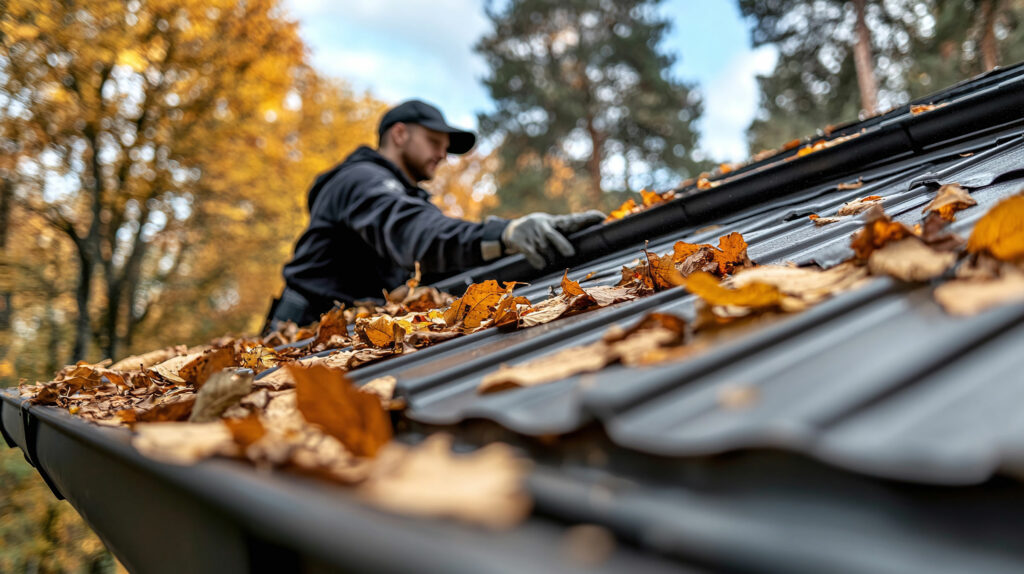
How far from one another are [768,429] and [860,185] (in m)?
2.23

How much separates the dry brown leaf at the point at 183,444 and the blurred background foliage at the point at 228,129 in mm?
7064

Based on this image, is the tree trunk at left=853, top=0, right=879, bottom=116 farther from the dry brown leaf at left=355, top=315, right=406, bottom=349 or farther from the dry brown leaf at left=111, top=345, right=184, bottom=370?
the dry brown leaf at left=111, top=345, right=184, bottom=370

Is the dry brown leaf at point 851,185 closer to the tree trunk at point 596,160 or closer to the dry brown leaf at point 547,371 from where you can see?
the dry brown leaf at point 547,371

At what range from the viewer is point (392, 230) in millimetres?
3176

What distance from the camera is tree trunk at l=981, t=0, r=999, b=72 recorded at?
1319 cm

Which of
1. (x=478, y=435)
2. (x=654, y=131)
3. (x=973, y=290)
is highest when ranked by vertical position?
(x=654, y=131)

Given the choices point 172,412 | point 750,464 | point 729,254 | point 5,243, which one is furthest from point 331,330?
point 5,243

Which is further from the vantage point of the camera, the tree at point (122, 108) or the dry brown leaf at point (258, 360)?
the tree at point (122, 108)

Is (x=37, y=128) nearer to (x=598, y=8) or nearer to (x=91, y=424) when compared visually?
(x=91, y=424)

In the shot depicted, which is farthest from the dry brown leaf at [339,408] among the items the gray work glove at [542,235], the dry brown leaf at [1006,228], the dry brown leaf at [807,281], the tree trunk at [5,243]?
the tree trunk at [5,243]

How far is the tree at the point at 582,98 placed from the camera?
15461 mm

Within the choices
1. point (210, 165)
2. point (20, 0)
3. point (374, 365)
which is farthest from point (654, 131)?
point (374, 365)

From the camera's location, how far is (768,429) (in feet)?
1.27

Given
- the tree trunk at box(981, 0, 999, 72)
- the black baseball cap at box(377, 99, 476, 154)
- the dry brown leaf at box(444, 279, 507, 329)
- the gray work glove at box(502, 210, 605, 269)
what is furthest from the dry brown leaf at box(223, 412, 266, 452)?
the tree trunk at box(981, 0, 999, 72)
